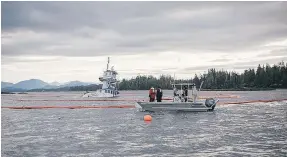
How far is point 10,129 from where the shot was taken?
2714 cm

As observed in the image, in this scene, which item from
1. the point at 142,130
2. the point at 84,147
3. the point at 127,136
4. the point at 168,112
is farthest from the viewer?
the point at 168,112

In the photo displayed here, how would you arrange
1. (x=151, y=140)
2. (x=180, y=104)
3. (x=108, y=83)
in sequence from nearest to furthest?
(x=151, y=140), (x=180, y=104), (x=108, y=83)

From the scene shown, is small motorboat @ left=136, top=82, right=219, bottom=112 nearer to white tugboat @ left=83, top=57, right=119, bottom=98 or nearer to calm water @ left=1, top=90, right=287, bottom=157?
calm water @ left=1, top=90, right=287, bottom=157

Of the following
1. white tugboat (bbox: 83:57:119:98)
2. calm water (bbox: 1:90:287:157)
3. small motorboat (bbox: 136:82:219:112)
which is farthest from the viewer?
white tugboat (bbox: 83:57:119:98)

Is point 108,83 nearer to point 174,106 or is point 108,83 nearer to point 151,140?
point 174,106

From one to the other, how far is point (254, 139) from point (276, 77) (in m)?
181

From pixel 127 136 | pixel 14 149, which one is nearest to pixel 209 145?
pixel 127 136

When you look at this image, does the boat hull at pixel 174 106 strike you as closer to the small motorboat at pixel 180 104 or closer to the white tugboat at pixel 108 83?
the small motorboat at pixel 180 104

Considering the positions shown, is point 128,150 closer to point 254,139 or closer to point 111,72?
point 254,139

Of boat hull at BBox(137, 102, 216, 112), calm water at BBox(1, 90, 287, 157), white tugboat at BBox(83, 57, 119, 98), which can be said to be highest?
white tugboat at BBox(83, 57, 119, 98)

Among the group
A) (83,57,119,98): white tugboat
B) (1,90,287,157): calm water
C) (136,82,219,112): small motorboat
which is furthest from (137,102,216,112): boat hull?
(83,57,119,98): white tugboat

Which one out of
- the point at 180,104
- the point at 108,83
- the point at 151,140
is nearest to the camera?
the point at 151,140

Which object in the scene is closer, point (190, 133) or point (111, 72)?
point (190, 133)

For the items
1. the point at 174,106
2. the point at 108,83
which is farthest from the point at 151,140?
the point at 108,83
